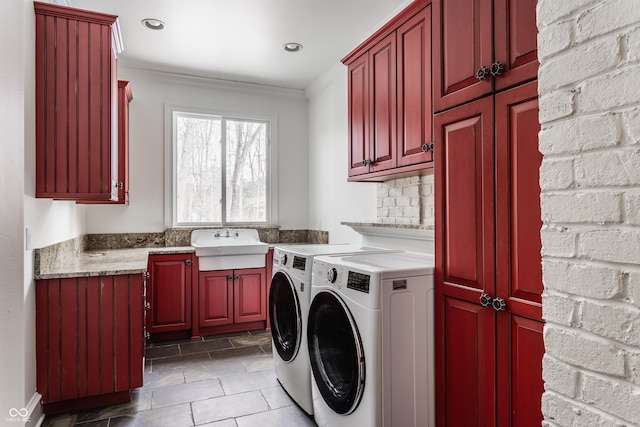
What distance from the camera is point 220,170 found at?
14.8 feet

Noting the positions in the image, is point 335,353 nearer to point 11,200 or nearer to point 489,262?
point 489,262

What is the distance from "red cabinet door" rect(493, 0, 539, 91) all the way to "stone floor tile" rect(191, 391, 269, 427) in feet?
7.36

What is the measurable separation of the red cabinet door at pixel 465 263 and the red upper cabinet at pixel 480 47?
8 centimetres

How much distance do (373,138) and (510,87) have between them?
123 cm

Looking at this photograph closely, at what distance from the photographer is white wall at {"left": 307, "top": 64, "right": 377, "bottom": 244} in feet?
12.0

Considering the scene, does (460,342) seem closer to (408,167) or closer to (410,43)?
(408,167)

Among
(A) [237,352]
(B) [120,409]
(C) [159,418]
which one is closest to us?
(C) [159,418]

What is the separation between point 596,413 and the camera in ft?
2.80

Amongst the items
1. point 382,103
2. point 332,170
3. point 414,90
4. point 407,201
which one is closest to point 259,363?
point 407,201

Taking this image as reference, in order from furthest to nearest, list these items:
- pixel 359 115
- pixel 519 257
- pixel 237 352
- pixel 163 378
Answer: pixel 237 352 < pixel 163 378 < pixel 359 115 < pixel 519 257

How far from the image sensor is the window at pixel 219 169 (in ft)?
14.2

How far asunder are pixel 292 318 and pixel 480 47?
1.85 m

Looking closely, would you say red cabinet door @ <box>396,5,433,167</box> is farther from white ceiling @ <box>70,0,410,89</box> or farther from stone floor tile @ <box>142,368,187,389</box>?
stone floor tile @ <box>142,368,187,389</box>

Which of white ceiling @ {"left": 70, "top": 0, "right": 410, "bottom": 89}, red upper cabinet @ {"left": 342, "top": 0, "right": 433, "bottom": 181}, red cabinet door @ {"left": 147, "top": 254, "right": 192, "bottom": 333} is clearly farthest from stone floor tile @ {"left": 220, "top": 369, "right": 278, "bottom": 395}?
white ceiling @ {"left": 70, "top": 0, "right": 410, "bottom": 89}
